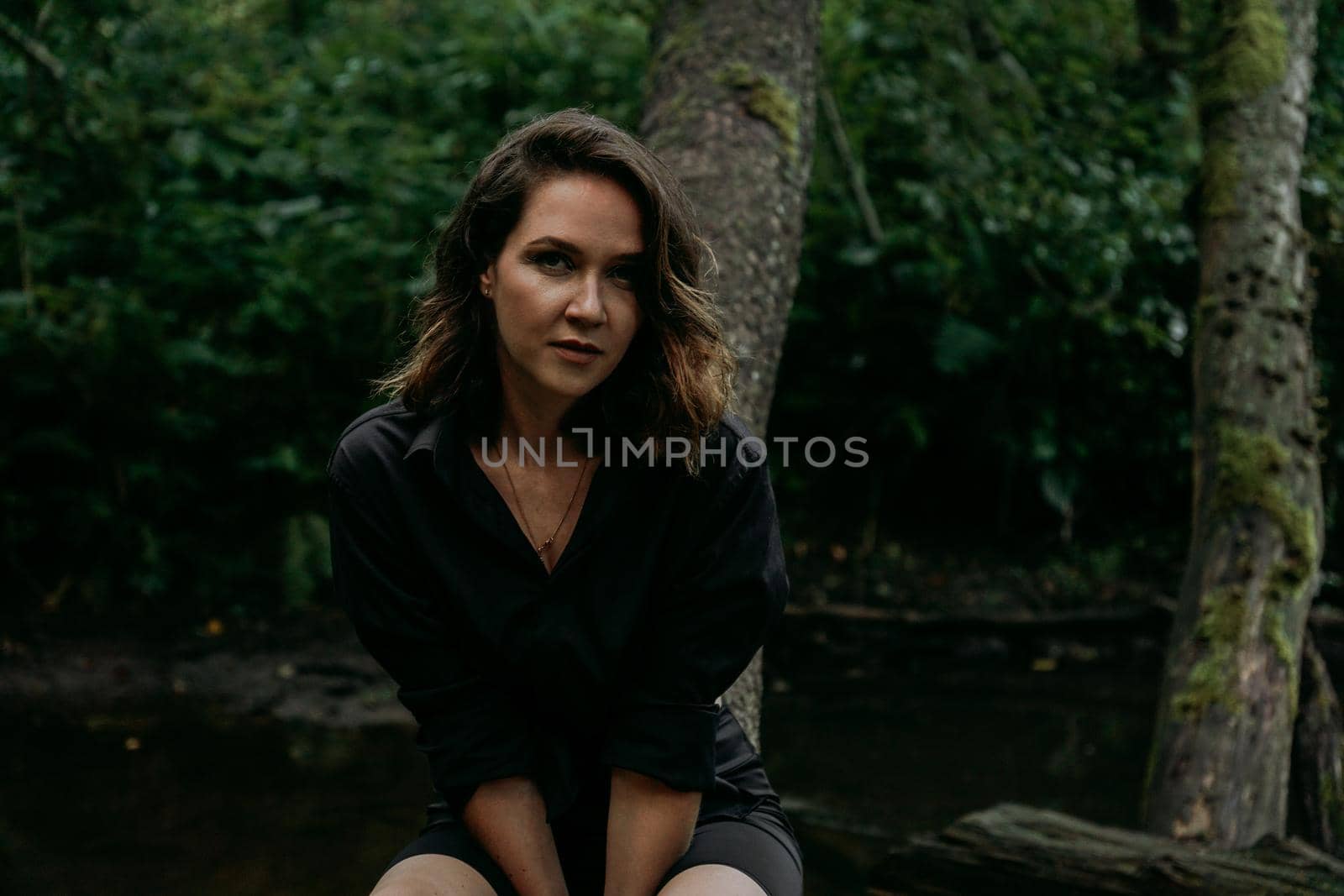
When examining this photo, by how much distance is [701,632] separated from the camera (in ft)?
6.69

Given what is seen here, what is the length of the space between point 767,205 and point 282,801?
2770mm

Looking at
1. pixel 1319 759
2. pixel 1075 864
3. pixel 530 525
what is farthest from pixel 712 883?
pixel 1319 759

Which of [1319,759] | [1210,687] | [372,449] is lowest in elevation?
[1319,759]

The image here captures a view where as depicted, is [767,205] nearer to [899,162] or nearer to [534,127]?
[534,127]

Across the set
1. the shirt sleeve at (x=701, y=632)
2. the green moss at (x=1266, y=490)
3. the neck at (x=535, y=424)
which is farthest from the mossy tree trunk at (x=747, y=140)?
the green moss at (x=1266, y=490)

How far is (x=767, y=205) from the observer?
3586 millimetres

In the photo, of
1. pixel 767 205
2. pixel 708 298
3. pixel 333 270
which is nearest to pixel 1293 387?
pixel 767 205

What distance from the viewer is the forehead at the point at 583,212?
195cm

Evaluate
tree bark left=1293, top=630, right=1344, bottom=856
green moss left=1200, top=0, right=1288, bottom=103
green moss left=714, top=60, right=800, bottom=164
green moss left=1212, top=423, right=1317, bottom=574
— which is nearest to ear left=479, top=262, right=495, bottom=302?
green moss left=714, top=60, right=800, bottom=164

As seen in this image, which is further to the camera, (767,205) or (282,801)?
(282,801)

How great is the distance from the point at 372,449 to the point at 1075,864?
7.07 ft

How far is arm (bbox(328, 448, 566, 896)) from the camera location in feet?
6.59

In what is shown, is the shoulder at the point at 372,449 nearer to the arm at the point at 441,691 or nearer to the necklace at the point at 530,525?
the arm at the point at 441,691

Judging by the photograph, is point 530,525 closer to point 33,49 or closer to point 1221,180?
point 1221,180
